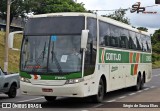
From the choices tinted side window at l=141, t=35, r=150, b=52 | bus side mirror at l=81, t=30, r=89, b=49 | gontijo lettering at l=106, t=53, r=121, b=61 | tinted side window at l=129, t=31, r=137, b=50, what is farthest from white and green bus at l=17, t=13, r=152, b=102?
tinted side window at l=141, t=35, r=150, b=52

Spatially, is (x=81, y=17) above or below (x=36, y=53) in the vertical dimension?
above

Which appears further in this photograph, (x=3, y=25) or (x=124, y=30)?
(x=3, y=25)

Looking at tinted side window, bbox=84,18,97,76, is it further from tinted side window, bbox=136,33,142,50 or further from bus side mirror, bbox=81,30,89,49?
tinted side window, bbox=136,33,142,50

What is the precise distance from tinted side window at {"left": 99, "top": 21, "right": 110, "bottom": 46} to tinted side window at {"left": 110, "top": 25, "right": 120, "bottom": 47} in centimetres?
58

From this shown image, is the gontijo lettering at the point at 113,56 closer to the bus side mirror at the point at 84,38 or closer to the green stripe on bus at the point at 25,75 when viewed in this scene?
the bus side mirror at the point at 84,38

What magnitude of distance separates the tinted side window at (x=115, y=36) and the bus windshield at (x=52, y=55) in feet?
11.7

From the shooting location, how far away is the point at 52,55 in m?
14.2

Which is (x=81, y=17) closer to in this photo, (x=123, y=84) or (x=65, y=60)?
(x=65, y=60)

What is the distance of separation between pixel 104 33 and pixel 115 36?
1.73 m

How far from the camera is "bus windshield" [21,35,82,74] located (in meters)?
14.1

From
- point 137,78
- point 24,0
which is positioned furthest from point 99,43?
point 24,0

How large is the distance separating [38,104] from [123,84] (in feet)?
18.5

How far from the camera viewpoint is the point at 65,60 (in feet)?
46.3

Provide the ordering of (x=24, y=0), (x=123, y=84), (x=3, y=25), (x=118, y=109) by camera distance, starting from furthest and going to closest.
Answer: (x=3, y=25)
(x=24, y=0)
(x=123, y=84)
(x=118, y=109)
